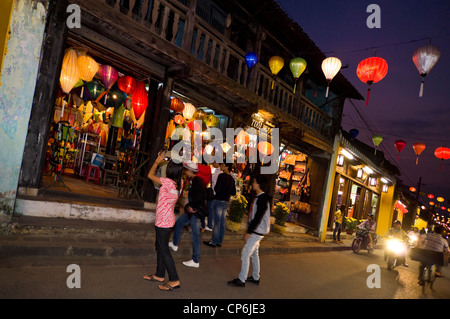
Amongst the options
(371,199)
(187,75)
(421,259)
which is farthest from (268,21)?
(371,199)

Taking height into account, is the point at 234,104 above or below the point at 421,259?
above

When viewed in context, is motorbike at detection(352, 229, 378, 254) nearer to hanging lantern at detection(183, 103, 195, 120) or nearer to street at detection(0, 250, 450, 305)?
street at detection(0, 250, 450, 305)

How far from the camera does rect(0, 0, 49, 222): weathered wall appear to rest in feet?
16.5

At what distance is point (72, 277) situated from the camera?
4227mm

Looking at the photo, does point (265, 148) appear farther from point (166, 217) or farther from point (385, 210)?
point (385, 210)

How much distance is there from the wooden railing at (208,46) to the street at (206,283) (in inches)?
201

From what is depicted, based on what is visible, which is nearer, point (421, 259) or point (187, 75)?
point (187, 75)

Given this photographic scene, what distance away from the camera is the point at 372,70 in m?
8.62

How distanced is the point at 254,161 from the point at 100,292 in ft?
30.9

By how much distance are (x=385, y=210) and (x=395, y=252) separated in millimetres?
19772

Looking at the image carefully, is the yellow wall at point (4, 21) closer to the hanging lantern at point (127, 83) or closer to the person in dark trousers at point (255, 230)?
the hanging lantern at point (127, 83)

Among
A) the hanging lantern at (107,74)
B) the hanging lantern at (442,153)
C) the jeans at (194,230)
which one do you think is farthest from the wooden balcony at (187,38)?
the hanging lantern at (442,153)
